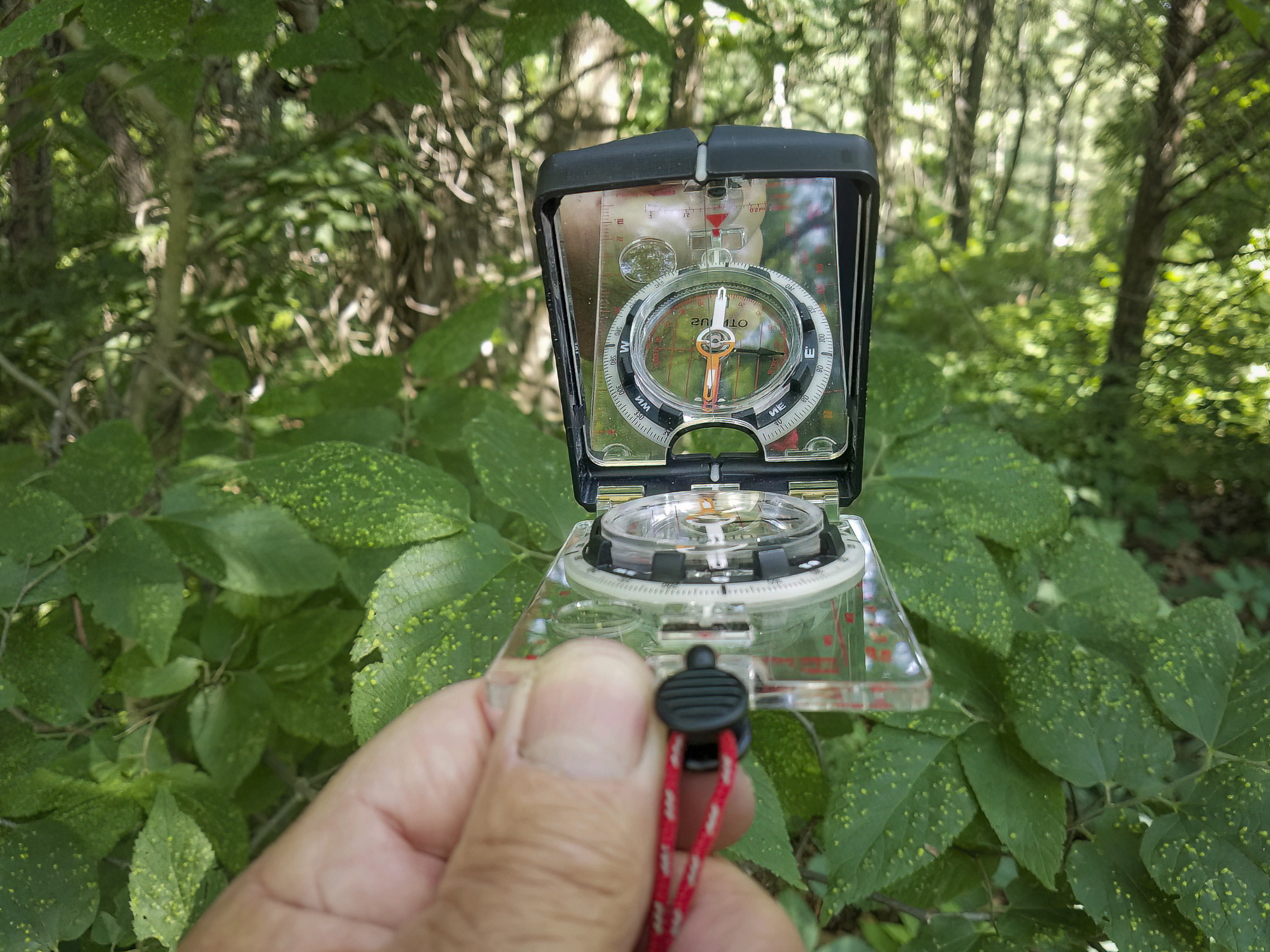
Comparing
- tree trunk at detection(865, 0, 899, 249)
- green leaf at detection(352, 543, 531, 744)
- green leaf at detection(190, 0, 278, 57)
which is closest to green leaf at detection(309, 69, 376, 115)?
green leaf at detection(190, 0, 278, 57)

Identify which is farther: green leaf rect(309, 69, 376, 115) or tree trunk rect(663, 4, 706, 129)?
tree trunk rect(663, 4, 706, 129)

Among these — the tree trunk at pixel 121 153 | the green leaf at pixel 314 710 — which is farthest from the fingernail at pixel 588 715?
the tree trunk at pixel 121 153

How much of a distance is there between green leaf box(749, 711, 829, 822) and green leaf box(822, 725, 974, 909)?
0.32 ft

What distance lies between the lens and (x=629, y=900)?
1.80 feet

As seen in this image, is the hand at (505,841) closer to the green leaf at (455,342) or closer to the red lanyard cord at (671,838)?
the red lanyard cord at (671,838)

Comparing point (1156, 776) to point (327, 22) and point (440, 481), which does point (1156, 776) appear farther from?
point (327, 22)

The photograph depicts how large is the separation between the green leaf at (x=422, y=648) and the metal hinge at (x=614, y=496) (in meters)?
0.21

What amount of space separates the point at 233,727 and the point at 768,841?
861mm

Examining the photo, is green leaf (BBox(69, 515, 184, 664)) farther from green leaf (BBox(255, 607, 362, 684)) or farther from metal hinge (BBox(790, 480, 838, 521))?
metal hinge (BBox(790, 480, 838, 521))

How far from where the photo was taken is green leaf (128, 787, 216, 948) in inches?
36.5

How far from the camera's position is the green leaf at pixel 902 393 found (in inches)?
45.3

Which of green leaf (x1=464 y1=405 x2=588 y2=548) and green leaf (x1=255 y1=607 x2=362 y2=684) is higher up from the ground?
green leaf (x1=464 y1=405 x2=588 y2=548)

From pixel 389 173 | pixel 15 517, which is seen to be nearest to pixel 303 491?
pixel 15 517

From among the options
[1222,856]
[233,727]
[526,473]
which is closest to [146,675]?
[233,727]
